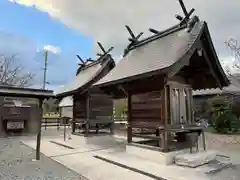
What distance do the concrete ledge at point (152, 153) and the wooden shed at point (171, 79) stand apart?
145 millimetres

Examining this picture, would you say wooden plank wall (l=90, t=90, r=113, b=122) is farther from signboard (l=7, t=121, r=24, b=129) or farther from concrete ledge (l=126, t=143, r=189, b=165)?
signboard (l=7, t=121, r=24, b=129)

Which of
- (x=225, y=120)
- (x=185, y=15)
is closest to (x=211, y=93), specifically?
(x=225, y=120)

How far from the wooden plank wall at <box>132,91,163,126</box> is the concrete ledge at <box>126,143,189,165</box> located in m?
0.76

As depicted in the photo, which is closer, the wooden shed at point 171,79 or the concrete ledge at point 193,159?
the concrete ledge at point 193,159

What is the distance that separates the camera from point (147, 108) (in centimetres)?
726

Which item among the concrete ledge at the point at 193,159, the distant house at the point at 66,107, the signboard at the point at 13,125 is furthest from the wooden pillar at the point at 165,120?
the distant house at the point at 66,107

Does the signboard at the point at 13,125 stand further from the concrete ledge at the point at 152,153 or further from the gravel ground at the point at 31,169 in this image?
the concrete ledge at the point at 152,153

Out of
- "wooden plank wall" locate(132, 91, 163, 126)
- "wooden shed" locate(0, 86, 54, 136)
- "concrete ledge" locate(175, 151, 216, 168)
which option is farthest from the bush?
"wooden shed" locate(0, 86, 54, 136)

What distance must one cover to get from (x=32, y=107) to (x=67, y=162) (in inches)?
326

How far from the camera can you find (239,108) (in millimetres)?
15992

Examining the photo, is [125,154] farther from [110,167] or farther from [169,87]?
[169,87]

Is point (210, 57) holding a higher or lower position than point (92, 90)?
higher

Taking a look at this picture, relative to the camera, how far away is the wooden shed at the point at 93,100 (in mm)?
10531

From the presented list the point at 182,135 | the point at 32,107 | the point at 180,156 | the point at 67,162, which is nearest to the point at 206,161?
the point at 180,156
